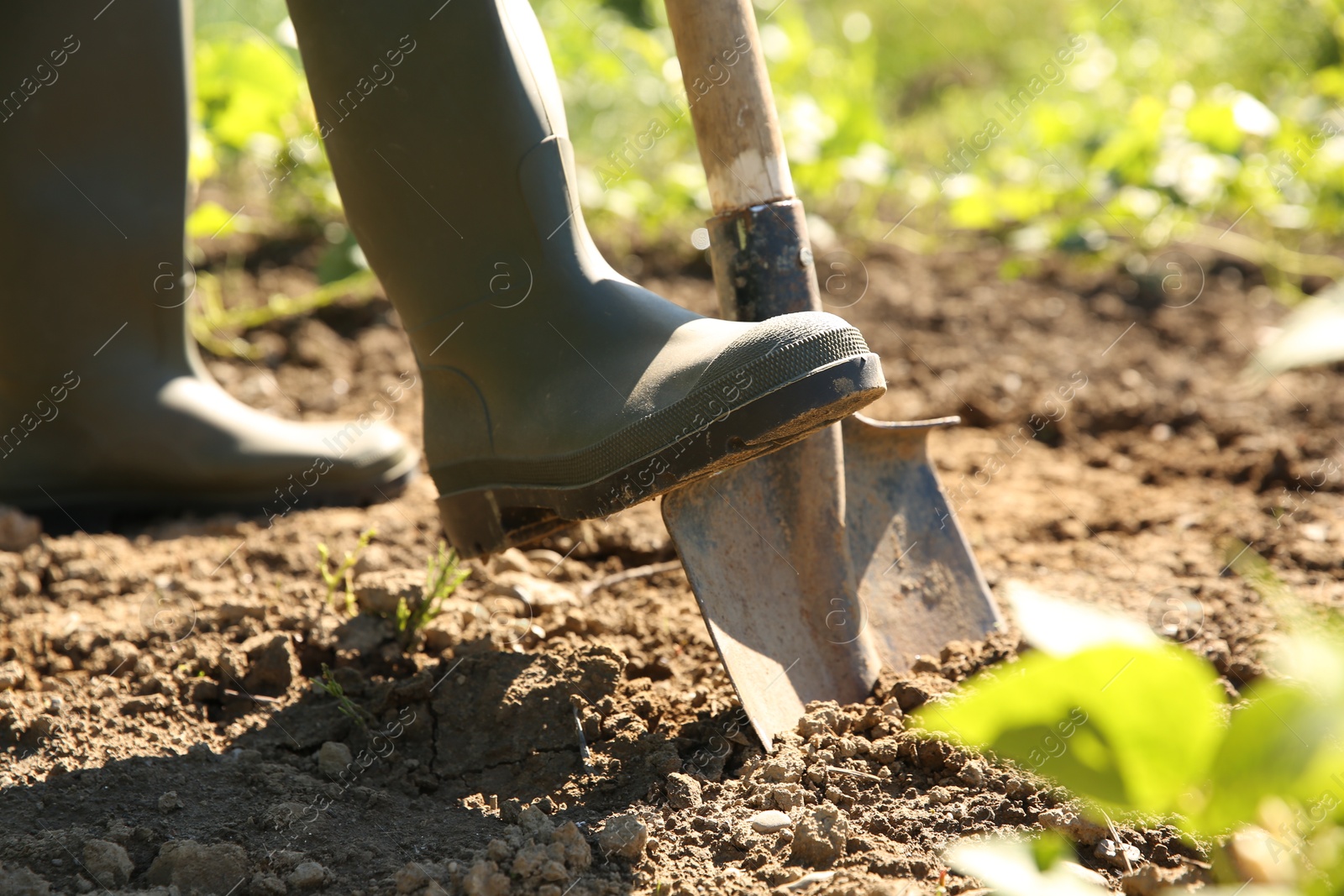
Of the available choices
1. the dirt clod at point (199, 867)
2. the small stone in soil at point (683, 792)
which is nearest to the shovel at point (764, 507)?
the small stone in soil at point (683, 792)

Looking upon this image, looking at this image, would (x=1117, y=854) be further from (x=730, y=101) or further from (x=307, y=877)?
(x=730, y=101)

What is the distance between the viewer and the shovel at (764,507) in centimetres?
133

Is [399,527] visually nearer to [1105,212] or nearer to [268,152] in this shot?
[268,152]

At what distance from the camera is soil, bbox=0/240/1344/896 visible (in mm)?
1065

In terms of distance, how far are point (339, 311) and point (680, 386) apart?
1946 mm

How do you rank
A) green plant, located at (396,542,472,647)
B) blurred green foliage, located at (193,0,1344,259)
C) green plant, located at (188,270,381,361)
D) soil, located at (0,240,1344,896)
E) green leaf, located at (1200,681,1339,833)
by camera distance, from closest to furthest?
green leaf, located at (1200,681,1339,833), soil, located at (0,240,1344,896), green plant, located at (396,542,472,647), green plant, located at (188,270,381,361), blurred green foliage, located at (193,0,1344,259)

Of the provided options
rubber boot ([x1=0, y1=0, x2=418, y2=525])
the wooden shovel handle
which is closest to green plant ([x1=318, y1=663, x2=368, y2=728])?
rubber boot ([x1=0, y1=0, x2=418, y2=525])

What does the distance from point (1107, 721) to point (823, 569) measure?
2.79 feet

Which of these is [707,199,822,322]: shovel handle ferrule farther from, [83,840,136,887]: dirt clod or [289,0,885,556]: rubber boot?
[83,840,136,887]: dirt clod

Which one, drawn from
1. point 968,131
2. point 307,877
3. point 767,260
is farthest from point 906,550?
point 968,131

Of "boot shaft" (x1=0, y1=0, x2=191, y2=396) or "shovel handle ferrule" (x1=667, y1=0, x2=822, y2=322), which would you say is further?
"boot shaft" (x1=0, y1=0, x2=191, y2=396)

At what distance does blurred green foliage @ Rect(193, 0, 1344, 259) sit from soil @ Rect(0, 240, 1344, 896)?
837 mm

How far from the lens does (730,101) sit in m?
1.35

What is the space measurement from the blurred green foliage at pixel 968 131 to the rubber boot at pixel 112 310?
0.64 meters
